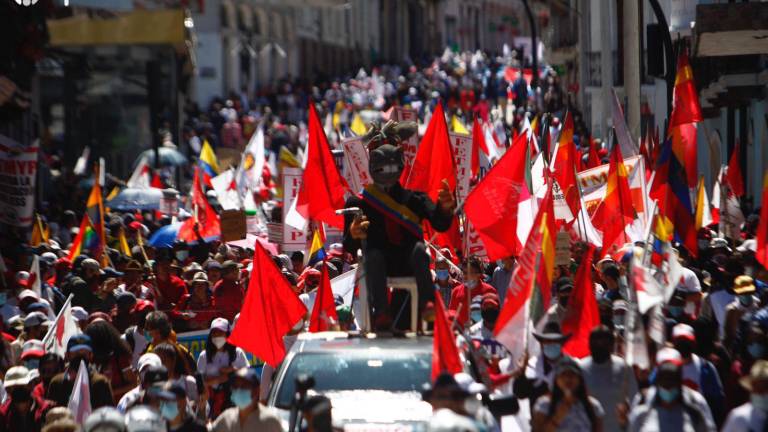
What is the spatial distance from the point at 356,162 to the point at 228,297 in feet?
8.30

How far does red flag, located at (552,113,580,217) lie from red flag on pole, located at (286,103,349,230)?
6.79 feet

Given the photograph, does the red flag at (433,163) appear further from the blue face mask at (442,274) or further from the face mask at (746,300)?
the face mask at (746,300)

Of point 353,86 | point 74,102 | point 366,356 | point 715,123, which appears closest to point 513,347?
point 366,356

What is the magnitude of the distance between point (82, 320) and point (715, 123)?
20.8 metres

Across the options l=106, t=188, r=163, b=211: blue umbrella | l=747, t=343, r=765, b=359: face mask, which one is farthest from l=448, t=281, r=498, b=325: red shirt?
l=106, t=188, r=163, b=211: blue umbrella

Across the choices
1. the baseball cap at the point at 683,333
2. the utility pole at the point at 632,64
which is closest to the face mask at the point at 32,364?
the baseball cap at the point at 683,333

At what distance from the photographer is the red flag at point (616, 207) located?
15719 mm

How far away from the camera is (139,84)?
42.8 m

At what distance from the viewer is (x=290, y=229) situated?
17812 mm

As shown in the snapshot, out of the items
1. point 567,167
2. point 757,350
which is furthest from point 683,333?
point 567,167

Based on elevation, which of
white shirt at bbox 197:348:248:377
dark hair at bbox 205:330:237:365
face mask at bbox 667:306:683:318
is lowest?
white shirt at bbox 197:348:248:377

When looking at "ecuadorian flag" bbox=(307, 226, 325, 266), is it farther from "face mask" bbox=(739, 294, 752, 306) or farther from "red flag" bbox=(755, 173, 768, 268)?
"face mask" bbox=(739, 294, 752, 306)

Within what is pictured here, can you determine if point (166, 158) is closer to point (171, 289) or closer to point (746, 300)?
point (171, 289)

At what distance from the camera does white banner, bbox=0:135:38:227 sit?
19344 mm
